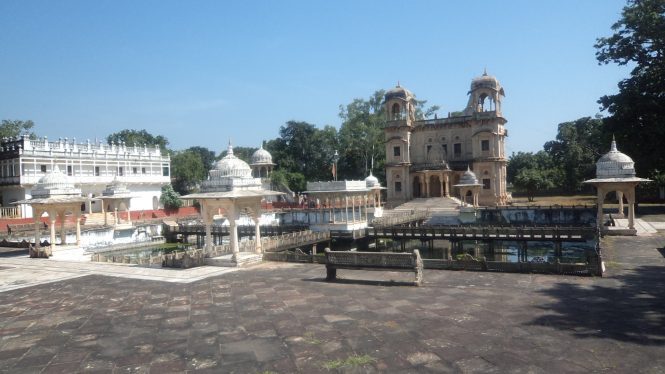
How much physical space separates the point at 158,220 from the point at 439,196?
2882 cm

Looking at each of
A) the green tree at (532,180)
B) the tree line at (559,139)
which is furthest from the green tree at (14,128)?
the green tree at (532,180)

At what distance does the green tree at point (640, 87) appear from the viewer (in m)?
30.7

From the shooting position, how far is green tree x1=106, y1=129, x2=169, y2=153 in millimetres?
84700

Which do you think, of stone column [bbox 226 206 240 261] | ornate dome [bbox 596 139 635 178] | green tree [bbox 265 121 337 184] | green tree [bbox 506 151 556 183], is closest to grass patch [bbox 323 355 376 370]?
stone column [bbox 226 206 240 261]

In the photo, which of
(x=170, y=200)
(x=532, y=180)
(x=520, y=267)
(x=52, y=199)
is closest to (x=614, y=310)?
(x=520, y=267)

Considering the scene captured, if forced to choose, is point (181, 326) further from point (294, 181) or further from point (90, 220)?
point (294, 181)

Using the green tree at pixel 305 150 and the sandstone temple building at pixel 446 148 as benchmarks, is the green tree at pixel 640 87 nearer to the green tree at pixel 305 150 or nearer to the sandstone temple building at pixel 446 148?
the sandstone temple building at pixel 446 148

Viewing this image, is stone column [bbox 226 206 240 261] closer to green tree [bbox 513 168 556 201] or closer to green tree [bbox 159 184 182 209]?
green tree [bbox 159 184 182 209]

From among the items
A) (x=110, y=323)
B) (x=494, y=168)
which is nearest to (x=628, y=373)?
(x=110, y=323)

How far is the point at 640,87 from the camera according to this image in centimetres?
3153

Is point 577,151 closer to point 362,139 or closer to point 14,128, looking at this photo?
point 362,139

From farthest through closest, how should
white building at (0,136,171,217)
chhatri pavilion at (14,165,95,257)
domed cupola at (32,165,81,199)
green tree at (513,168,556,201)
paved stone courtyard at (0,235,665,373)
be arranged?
1. green tree at (513,168,556,201)
2. white building at (0,136,171,217)
3. domed cupola at (32,165,81,199)
4. chhatri pavilion at (14,165,95,257)
5. paved stone courtyard at (0,235,665,373)

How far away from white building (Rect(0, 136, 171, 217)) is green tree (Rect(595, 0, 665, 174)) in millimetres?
41217

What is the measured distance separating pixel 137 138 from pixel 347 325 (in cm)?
8466
